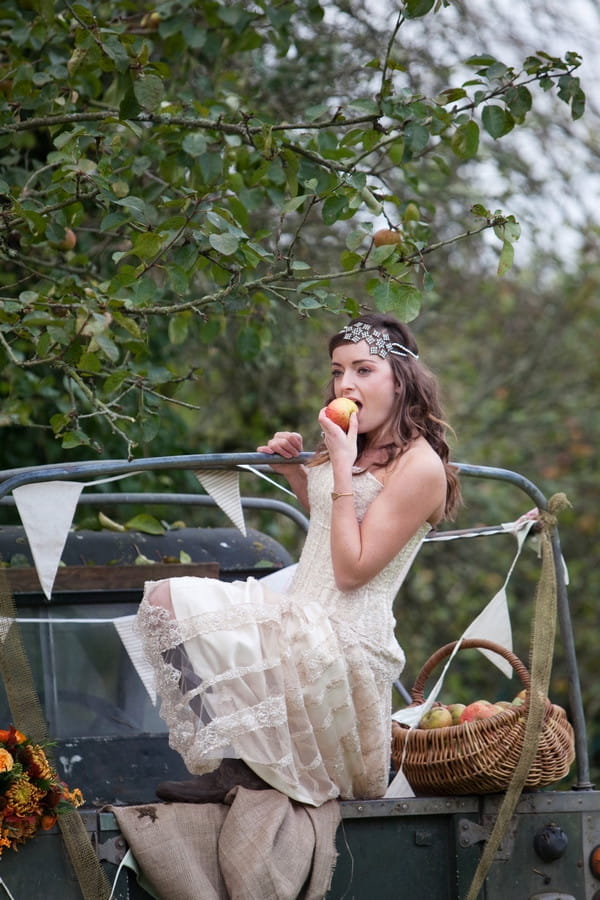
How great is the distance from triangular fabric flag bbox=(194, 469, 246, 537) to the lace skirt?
0.35m

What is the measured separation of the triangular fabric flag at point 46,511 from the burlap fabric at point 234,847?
0.66 meters

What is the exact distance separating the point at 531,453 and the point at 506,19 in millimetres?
3786

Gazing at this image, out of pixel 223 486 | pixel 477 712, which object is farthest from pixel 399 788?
pixel 223 486

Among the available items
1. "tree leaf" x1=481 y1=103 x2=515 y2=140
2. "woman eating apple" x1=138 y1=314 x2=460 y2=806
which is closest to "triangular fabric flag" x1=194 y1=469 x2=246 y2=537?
"woman eating apple" x1=138 y1=314 x2=460 y2=806

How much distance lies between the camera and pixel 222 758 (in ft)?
9.52

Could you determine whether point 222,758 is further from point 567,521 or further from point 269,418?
point 567,521

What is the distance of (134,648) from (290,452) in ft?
2.44

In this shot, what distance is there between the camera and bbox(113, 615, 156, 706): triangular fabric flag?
→ 343 centimetres

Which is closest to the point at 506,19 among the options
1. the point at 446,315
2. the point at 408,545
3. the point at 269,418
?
the point at 446,315

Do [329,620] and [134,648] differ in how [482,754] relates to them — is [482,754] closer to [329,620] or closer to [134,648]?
[329,620]

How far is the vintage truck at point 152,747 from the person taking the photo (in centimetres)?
288

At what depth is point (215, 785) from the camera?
2939 mm

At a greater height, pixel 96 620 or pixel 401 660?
pixel 401 660

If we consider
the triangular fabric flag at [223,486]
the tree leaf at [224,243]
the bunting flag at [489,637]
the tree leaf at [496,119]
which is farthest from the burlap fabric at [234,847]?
the tree leaf at [496,119]
